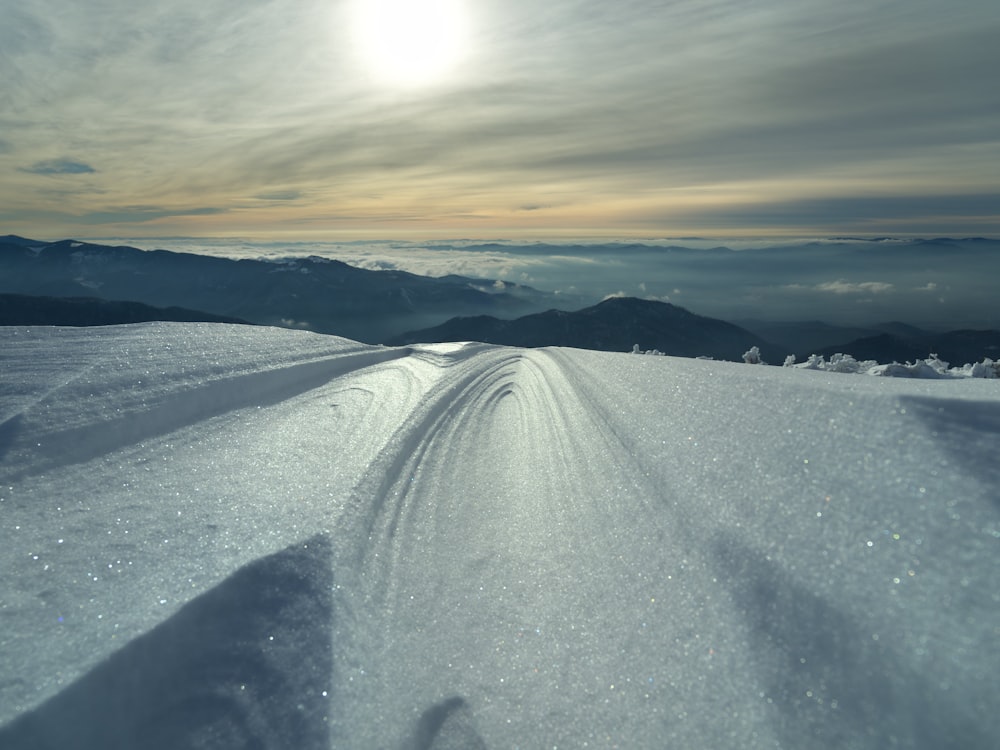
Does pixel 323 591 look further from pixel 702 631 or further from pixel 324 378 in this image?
pixel 324 378

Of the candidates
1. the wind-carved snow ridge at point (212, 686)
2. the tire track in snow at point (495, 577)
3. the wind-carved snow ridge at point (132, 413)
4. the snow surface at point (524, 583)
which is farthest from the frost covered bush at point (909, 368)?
the wind-carved snow ridge at point (212, 686)

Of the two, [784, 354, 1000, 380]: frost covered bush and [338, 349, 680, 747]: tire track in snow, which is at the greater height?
[784, 354, 1000, 380]: frost covered bush

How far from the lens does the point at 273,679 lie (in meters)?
2.35

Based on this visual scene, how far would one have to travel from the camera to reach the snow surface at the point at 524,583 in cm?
204

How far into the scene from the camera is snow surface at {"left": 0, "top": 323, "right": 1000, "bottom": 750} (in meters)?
2.04

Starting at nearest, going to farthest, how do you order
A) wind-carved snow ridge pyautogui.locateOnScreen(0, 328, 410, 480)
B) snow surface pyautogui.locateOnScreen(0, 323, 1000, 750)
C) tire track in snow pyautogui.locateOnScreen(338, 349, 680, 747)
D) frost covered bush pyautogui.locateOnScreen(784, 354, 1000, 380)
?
snow surface pyautogui.locateOnScreen(0, 323, 1000, 750), tire track in snow pyautogui.locateOnScreen(338, 349, 680, 747), wind-carved snow ridge pyautogui.locateOnScreen(0, 328, 410, 480), frost covered bush pyautogui.locateOnScreen(784, 354, 1000, 380)

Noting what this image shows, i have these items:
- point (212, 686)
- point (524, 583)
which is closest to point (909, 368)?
point (524, 583)

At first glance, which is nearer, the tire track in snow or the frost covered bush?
the tire track in snow

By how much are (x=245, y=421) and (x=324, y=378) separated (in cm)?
206

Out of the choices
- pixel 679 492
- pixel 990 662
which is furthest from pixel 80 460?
pixel 990 662

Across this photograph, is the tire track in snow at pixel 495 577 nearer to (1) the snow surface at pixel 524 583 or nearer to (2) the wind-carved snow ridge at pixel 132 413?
(1) the snow surface at pixel 524 583

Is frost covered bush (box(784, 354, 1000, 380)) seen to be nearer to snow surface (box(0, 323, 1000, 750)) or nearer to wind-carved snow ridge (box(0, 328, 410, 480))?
snow surface (box(0, 323, 1000, 750))

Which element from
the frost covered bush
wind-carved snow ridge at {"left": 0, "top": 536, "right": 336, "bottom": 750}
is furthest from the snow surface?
the frost covered bush

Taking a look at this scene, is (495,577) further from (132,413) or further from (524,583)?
(132,413)
